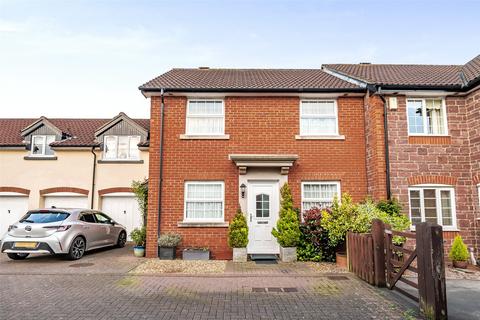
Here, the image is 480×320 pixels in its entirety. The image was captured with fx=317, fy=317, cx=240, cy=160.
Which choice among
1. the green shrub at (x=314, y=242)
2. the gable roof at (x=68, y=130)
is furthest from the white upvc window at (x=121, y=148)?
the green shrub at (x=314, y=242)

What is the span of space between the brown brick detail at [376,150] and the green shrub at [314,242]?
2053 millimetres

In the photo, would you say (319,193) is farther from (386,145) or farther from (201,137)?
(201,137)

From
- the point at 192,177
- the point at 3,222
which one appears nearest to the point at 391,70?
the point at 192,177

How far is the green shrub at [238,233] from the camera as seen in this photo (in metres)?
9.61

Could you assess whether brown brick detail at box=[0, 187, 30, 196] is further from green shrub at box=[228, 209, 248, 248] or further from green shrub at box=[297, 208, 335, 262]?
green shrub at box=[297, 208, 335, 262]

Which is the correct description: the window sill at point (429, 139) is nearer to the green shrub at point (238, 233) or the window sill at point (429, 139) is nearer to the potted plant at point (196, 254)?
the green shrub at point (238, 233)

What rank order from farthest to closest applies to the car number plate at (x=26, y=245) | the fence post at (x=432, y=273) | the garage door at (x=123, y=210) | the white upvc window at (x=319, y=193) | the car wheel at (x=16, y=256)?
the garage door at (x=123, y=210) → the white upvc window at (x=319, y=193) → the car wheel at (x=16, y=256) → the car number plate at (x=26, y=245) → the fence post at (x=432, y=273)

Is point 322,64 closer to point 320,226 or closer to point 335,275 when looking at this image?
point 320,226

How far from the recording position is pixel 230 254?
1032 centimetres

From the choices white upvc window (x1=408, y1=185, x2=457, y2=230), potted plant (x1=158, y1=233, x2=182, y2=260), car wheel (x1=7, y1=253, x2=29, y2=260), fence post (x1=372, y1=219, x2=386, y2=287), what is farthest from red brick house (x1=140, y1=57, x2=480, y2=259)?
car wheel (x1=7, y1=253, x2=29, y2=260)

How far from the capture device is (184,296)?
6191 millimetres

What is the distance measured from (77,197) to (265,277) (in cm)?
1122

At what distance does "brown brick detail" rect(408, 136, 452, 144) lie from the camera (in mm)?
10445

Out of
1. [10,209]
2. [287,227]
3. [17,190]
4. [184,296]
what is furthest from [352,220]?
[10,209]
